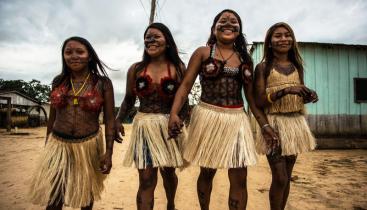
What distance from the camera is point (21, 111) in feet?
86.5

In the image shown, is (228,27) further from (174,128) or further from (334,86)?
(334,86)

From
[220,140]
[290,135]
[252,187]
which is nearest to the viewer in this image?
[220,140]

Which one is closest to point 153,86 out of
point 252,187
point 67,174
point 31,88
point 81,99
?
point 81,99

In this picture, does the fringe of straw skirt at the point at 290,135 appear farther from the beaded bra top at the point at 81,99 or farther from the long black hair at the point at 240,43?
the beaded bra top at the point at 81,99

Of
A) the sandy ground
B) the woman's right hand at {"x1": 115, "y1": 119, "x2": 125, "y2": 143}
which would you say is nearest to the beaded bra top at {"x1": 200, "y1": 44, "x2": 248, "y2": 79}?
the woman's right hand at {"x1": 115, "y1": 119, "x2": 125, "y2": 143}

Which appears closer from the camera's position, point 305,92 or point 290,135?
point 305,92

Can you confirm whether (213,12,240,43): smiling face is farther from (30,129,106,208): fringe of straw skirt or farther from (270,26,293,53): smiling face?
(30,129,106,208): fringe of straw skirt

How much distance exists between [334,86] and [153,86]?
975 cm

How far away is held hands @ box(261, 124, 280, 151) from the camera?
9.37ft

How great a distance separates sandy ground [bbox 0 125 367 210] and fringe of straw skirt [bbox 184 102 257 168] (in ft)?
4.36

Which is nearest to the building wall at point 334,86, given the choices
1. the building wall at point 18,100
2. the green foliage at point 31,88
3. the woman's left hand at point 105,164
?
the woman's left hand at point 105,164

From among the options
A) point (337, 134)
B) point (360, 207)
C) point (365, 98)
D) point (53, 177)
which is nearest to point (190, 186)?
point (360, 207)

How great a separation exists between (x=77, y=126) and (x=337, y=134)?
1023cm

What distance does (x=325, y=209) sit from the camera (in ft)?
13.0
